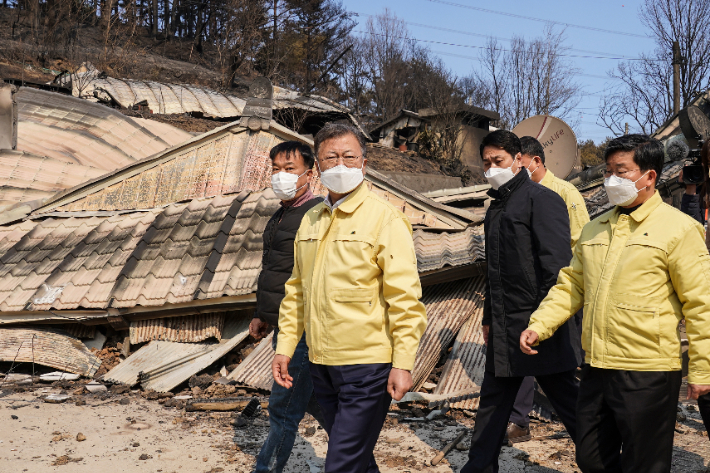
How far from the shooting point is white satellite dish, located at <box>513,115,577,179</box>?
775 centimetres

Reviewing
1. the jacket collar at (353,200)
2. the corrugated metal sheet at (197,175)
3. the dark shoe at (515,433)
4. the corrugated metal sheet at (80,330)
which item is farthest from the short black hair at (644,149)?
the corrugated metal sheet at (80,330)

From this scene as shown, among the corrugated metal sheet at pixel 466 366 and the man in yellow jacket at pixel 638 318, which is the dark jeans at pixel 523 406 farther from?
the man in yellow jacket at pixel 638 318

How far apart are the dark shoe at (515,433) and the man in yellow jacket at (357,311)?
169 cm

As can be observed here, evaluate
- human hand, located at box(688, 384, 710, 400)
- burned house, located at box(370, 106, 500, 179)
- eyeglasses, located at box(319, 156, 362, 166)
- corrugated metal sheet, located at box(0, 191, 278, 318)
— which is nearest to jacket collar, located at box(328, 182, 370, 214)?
eyeglasses, located at box(319, 156, 362, 166)

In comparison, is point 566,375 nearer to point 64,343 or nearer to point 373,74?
point 64,343

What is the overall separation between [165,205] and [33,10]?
32.5 meters

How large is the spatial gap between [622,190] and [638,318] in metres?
0.53

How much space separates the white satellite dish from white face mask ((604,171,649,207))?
17.3ft

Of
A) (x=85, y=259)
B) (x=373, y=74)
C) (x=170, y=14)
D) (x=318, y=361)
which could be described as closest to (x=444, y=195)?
(x=85, y=259)

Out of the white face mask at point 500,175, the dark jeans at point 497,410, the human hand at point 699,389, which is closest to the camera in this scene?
the human hand at point 699,389

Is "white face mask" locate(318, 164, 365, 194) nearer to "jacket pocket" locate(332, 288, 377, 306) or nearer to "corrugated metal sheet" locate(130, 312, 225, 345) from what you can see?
"jacket pocket" locate(332, 288, 377, 306)

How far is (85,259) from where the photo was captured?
7.11m

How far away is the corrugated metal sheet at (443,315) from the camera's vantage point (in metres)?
5.23

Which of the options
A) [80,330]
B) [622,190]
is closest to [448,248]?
[622,190]
